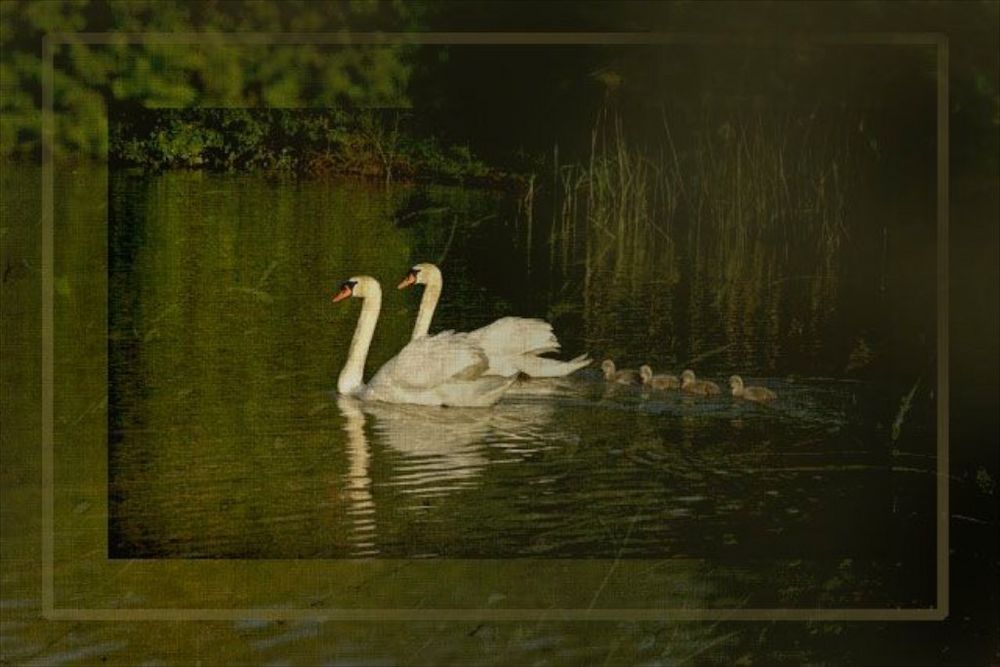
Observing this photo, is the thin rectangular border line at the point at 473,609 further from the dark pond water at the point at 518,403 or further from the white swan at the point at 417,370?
the white swan at the point at 417,370

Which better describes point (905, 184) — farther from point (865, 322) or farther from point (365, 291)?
point (365, 291)

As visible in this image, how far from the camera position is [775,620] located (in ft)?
12.2

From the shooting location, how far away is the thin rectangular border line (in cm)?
368

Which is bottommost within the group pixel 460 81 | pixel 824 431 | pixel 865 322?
pixel 824 431

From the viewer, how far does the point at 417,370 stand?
151 inches

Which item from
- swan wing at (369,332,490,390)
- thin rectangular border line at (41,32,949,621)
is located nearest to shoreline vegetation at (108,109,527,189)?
thin rectangular border line at (41,32,949,621)

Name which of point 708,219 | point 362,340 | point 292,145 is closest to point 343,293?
point 362,340

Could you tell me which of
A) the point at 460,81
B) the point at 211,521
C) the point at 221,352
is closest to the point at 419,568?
the point at 211,521

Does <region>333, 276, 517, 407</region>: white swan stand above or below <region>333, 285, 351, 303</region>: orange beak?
below

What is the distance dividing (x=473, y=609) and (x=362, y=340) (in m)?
0.79

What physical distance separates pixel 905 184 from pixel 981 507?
0.91 metres

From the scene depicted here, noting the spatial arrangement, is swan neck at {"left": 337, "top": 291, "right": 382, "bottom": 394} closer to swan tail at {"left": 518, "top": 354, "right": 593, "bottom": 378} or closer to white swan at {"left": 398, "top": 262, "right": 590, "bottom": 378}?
white swan at {"left": 398, "top": 262, "right": 590, "bottom": 378}

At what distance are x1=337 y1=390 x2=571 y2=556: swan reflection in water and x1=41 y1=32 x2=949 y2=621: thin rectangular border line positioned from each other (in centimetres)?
31

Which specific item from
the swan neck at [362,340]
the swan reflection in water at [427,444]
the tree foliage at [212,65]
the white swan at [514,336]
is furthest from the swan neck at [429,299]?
the tree foliage at [212,65]
